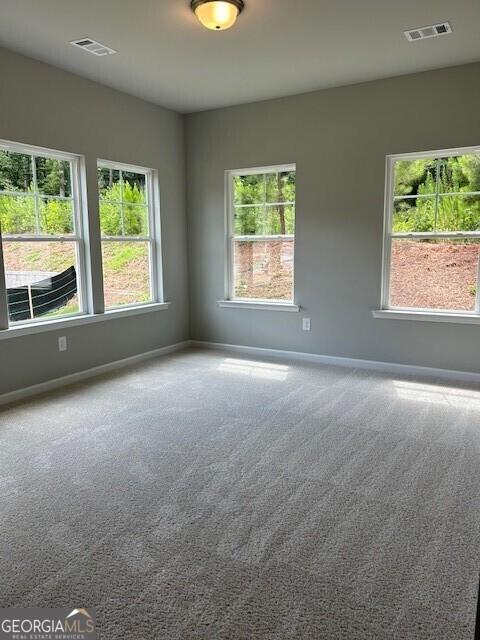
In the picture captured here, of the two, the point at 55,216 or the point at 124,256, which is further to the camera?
the point at 124,256

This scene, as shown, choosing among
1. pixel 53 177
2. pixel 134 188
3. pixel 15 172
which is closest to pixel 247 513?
pixel 15 172

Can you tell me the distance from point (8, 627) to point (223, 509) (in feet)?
3.27

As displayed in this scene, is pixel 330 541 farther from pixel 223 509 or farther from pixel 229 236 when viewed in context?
pixel 229 236

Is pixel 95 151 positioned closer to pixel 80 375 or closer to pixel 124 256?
pixel 124 256

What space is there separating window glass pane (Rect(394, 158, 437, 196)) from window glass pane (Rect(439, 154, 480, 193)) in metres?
0.08

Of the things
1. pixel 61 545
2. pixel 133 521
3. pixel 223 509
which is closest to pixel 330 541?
pixel 223 509

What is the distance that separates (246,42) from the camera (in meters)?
3.55

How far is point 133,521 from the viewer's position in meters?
2.17

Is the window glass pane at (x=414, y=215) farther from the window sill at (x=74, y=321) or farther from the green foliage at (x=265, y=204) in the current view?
the window sill at (x=74, y=321)

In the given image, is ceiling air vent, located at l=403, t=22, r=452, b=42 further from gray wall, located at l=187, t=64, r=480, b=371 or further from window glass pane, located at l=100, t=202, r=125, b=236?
window glass pane, located at l=100, t=202, r=125, b=236

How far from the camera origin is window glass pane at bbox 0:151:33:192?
12.4 ft

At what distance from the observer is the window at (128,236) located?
4723 millimetres

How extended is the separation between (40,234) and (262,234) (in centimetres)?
237

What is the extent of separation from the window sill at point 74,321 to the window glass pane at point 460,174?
319 centimetres
